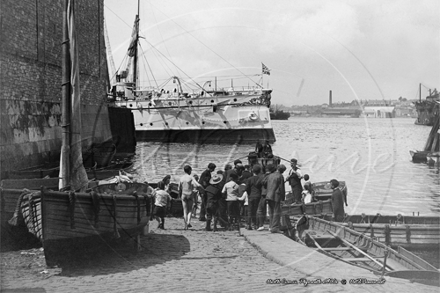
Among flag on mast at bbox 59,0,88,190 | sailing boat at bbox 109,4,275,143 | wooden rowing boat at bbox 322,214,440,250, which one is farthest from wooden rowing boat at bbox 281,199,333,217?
sailing boat at bbox 109,4,275,143

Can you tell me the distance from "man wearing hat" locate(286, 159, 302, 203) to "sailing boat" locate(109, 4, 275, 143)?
167ft

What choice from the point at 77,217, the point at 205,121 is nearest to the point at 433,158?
the point at 205,121

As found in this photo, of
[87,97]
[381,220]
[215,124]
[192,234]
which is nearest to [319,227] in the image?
[381,220]

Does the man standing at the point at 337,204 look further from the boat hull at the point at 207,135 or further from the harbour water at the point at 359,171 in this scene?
the boat hull at the point at 207,135

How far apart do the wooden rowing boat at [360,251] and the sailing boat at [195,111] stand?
173ft

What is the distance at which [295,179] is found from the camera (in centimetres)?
1441

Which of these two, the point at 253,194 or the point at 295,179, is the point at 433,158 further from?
the point at 253,194

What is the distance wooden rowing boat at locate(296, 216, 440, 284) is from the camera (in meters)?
9.38

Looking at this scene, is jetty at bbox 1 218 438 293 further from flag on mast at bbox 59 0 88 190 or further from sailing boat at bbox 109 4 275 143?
sailing boat at bbox 109 4 275 143

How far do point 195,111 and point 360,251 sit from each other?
5897 centimetres

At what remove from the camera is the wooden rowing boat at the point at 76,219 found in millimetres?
8719

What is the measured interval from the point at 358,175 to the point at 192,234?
30.5m

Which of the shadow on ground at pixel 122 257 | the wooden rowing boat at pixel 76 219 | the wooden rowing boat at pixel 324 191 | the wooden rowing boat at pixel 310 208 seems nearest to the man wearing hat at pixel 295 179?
the wooden rowing boat at pixel 310 208

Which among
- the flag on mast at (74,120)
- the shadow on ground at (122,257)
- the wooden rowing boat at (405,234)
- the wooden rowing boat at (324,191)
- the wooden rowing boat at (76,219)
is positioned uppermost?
the flag on mast at (74,120)
